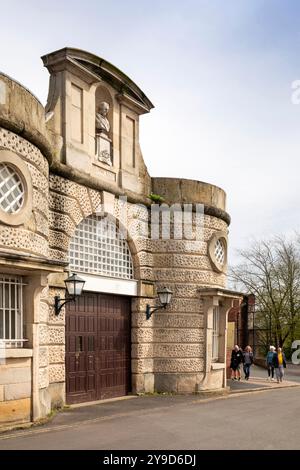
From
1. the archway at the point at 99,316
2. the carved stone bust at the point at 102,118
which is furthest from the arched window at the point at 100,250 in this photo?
the carved stone bust at the point at 102,118

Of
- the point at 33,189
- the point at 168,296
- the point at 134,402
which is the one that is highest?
the point at 33,189

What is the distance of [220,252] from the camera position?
58.1ft

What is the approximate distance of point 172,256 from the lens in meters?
16.3

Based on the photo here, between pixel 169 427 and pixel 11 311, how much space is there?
365 cm

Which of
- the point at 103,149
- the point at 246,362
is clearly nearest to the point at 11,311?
the point at 103,149

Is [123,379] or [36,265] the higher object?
[36,265]

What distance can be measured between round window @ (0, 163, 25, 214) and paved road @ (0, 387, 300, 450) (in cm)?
405

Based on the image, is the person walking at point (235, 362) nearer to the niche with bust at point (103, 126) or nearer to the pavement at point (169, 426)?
the pavement at point (169, 426)

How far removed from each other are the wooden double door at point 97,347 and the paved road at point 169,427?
2.36ft

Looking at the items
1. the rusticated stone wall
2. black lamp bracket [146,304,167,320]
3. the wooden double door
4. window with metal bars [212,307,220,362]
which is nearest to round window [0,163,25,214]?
the wooden double door

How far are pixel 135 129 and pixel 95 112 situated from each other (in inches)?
67.6

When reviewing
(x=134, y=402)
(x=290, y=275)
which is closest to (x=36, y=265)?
(x=134, y=402)

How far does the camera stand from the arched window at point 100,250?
45.3ft

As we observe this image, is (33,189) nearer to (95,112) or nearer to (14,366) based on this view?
(14,366)
